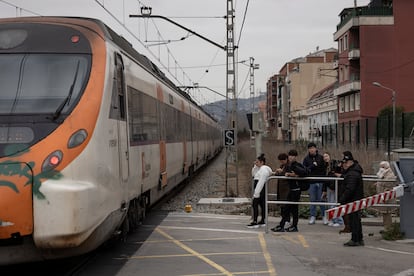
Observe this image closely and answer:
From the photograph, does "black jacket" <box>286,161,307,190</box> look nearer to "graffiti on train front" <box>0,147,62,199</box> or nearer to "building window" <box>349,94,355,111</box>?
"graffiti on train front" <box>0,147,62,199</box>

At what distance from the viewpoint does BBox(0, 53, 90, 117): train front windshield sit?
6.55 m

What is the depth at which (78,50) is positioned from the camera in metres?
6.98

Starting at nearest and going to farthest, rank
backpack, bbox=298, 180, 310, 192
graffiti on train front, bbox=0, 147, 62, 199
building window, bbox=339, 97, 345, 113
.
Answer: graffiti on train front, bbox=0, 147, 62, 199
backpack, bbox=298, 180, 310, 192
building window, bbox=339, 97, 345, 113

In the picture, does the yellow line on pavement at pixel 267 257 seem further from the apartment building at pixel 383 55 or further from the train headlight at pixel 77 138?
the apartment building at pixel 383 55

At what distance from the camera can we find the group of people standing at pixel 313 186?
9844mm

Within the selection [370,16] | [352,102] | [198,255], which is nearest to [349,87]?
[352,102]

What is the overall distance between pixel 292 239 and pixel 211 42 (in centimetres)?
1321

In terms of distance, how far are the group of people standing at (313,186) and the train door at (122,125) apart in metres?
3.89

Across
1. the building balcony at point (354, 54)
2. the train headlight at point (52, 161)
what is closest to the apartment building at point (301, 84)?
the building balcony at point (354, 54)

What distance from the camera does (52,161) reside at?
19.7 feet

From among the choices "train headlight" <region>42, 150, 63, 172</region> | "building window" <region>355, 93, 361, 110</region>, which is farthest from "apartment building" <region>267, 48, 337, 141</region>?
"train headlight" <region>42, 150, 63, 172</region>

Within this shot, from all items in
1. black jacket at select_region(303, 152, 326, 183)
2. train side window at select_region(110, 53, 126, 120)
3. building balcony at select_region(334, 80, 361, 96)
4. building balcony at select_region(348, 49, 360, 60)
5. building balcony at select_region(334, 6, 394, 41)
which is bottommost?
black jacket at select_region(303, 152, 326, 183)

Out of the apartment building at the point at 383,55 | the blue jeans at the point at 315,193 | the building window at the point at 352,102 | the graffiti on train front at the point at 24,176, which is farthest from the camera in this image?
the building window at the point at 352,102

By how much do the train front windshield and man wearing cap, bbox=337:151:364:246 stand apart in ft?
16.5
